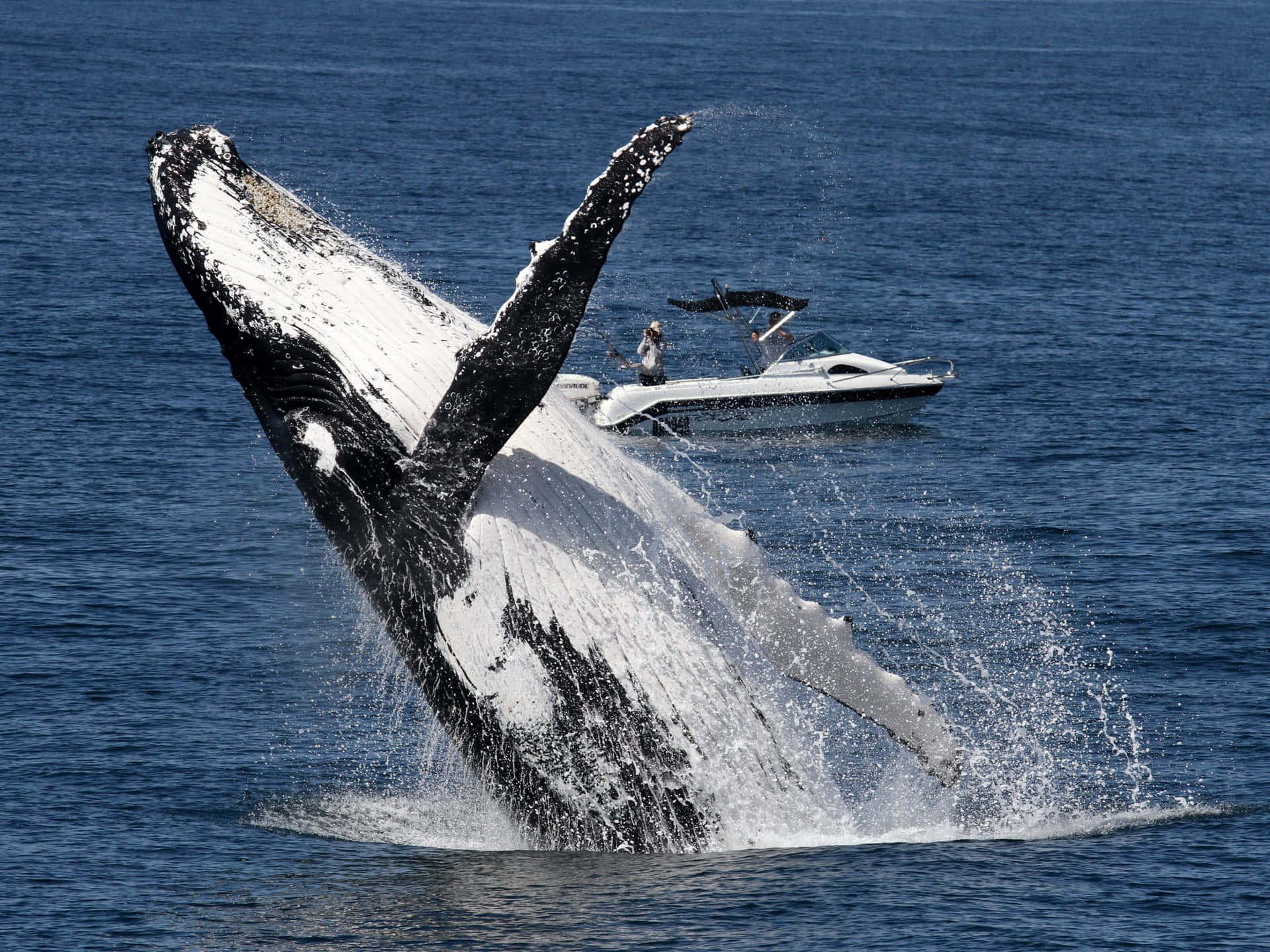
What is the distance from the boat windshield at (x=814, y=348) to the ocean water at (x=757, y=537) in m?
2.50

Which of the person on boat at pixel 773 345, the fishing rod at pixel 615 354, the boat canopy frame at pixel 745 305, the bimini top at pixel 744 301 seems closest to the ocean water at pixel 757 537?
the fishing rod at pixel 615 354

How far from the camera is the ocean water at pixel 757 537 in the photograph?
13.9 m

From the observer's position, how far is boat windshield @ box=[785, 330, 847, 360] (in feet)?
129

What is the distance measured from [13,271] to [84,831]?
114 feet

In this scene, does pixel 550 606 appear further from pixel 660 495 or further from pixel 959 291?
pixel 959 291

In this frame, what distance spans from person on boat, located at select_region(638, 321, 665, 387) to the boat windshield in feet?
9.72

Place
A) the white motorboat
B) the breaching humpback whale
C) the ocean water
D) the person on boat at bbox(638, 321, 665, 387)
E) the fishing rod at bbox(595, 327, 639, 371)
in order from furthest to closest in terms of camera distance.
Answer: the fishing rod at bbox(595, 327, 639, 371), the person on boat at bbox(638, 321, 665, 387), the white motorboat, the ocean water, the breaching humpback whale

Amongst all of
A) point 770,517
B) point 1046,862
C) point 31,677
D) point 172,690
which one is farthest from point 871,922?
point 770,517

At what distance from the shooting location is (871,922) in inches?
526

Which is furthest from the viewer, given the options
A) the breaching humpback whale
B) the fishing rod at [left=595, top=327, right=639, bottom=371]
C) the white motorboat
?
the fishing rod at [left=595, top=327, right=639, bottom=371]

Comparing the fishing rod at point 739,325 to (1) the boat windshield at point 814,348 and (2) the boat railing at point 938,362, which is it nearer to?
(1) the boat windshield at point 814,348

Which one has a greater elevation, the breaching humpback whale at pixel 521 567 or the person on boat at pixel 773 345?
the person on boat at pixel 773 345

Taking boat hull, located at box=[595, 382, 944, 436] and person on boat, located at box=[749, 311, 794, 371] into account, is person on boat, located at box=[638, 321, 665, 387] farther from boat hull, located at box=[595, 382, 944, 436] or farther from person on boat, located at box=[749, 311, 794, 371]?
person on boat, located at box=[749, 311, 794, 371]

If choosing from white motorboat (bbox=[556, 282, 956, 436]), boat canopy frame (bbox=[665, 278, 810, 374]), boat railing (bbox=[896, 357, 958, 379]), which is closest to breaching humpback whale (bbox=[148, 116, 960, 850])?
boat railing (bbox=[896, 357, 958, 379])
